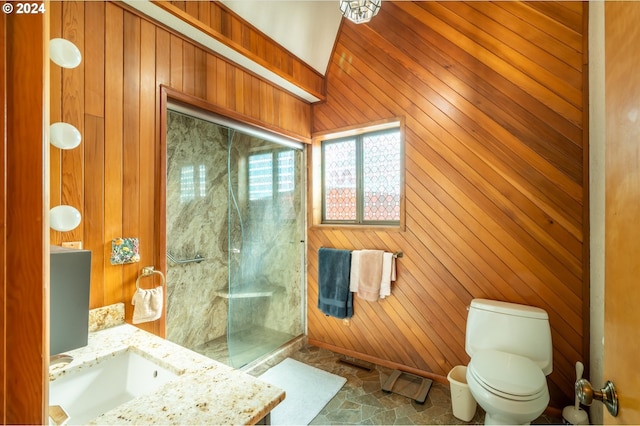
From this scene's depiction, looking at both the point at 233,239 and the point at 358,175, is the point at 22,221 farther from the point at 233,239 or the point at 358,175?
the point at 358,175

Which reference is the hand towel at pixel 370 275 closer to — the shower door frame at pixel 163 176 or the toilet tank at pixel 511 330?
the toilet tank at pixel 511 330

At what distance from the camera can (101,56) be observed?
141 cm

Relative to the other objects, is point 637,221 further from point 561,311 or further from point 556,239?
point 561,311

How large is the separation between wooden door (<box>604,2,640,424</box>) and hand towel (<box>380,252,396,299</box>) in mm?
1691

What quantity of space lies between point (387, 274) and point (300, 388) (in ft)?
3.71

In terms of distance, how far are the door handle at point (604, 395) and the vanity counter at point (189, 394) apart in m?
0.79

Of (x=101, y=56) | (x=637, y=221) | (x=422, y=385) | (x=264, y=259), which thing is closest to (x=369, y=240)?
(x=264, y=259)

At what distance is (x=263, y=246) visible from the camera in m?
2.64

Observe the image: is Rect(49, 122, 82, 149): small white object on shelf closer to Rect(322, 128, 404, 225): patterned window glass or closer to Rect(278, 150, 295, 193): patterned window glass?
Rect(278, 150, 295, 193): patterned window glass

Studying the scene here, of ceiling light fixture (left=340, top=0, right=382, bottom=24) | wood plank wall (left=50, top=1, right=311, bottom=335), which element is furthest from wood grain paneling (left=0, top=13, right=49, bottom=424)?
ceiling light fixture (left=340, top=0, right=382, bottom=24)

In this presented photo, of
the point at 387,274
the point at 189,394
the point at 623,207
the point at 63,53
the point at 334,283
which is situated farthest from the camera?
the point at 334,283

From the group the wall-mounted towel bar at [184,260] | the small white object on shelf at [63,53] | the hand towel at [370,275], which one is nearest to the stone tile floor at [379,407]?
the hand towel at [370,275]

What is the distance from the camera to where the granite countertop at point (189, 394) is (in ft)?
2.49

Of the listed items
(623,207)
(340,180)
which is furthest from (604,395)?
(340,180)
